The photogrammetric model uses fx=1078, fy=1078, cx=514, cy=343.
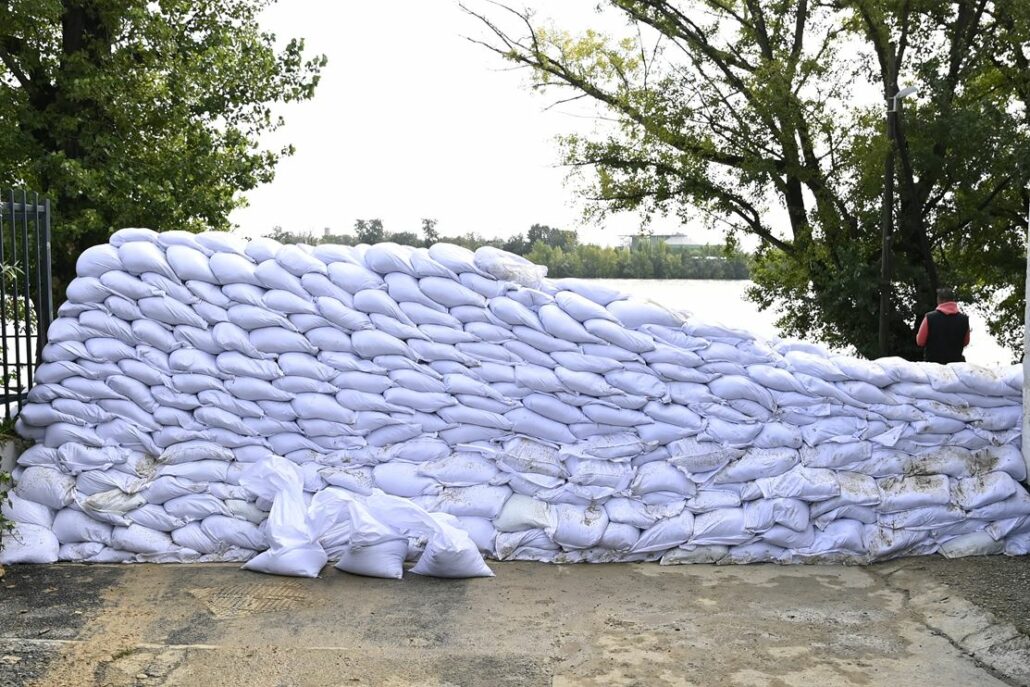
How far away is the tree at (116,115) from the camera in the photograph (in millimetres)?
11570

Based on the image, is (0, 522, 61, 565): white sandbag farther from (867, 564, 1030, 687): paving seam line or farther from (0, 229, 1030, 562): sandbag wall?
(867, 564, 1030, 687): paving seam line

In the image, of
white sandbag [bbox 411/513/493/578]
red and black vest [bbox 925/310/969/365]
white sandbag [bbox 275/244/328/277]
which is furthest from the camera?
red and black vest [bbox 925/310/969/365]

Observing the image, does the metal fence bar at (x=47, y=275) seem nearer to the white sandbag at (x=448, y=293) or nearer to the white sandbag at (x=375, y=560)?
the white sandbag at (x=448, y=293)

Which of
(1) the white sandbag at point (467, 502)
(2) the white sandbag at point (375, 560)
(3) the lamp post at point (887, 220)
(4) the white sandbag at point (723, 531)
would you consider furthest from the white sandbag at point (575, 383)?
(3) the lamp post at point (887, 220)

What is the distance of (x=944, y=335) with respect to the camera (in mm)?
8156

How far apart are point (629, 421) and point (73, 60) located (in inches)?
358

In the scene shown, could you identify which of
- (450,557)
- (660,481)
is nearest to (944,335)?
(660,481)

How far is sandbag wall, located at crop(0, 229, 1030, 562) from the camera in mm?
5324

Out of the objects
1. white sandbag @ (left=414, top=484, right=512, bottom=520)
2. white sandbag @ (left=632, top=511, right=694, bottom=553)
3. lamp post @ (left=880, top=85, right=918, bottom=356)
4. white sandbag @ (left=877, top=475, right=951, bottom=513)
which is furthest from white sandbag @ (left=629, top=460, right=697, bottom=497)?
lamp post @ (left=880, top=85, right=918, bottom=356)

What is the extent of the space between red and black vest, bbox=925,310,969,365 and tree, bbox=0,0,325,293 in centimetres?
782

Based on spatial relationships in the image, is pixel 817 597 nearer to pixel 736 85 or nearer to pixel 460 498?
pixel 460 498

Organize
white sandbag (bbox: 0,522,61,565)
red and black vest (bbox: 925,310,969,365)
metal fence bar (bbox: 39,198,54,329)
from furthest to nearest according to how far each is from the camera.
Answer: red and black vest (bbox: 925,310,969,365)
metal fence bar (bbox: 39,198,54,329)
white sandbag (bbox: 0,522,61,565)

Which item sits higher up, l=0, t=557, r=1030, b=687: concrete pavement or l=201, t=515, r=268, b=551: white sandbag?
l=201, t=515, r=268, b=551: white sandbag

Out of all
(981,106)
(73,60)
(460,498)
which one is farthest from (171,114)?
(981,106)
